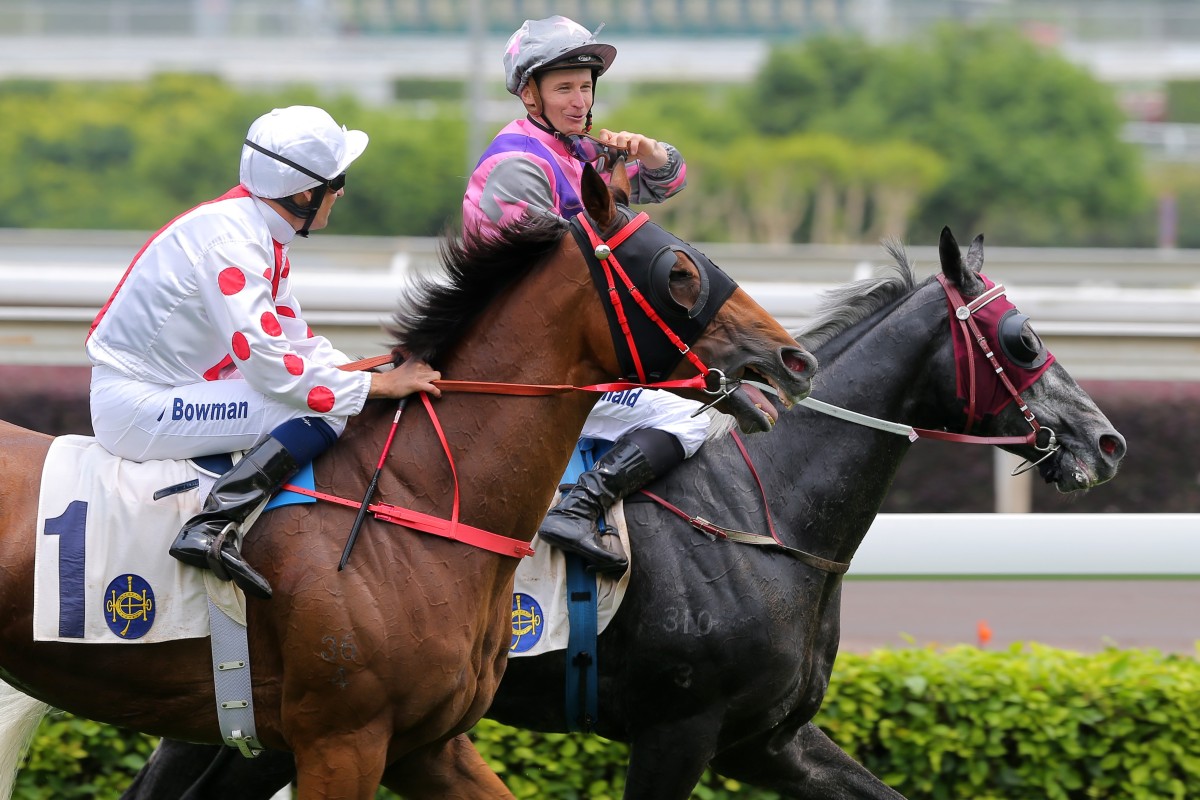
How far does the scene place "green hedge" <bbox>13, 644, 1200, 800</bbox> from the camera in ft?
15.9

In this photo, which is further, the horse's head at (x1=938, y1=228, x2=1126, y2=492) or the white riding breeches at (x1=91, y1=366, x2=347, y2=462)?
the horse's head at (x1=938, y1=228, x2=1126, y2=492)

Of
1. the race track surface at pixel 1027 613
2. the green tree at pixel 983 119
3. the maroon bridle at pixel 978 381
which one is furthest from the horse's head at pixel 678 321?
the green tree at pixel 983 119

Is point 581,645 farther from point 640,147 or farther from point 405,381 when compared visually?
point 640,147

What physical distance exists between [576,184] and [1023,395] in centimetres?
137

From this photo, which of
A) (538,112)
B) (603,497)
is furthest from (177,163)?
(603,497)

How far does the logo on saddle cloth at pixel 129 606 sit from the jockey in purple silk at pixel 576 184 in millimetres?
1061

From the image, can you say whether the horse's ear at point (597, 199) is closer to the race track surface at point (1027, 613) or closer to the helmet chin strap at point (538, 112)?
the helmet chin strap at point (538, 112)

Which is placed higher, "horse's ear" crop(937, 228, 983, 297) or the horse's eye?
"horse's ear" crop(937, 228, 983, 297)

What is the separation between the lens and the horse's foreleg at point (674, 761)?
403 cm

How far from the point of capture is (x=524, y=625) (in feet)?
13.1

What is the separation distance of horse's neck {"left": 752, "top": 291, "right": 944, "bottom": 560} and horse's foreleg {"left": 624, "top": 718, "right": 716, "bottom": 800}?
1.93ft

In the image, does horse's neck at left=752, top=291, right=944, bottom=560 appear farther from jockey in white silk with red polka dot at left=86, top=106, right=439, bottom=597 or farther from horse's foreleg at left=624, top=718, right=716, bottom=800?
jockey in white silk with red polka dot at left=86, top=106, right=439, bottom=597

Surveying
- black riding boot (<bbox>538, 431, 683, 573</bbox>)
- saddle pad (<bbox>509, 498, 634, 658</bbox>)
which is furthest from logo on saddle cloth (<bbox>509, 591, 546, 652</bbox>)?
black riding boot (<bbox>538, 431, 683, 573</bbox>)

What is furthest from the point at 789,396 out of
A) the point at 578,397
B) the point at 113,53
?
the point at 113,53
